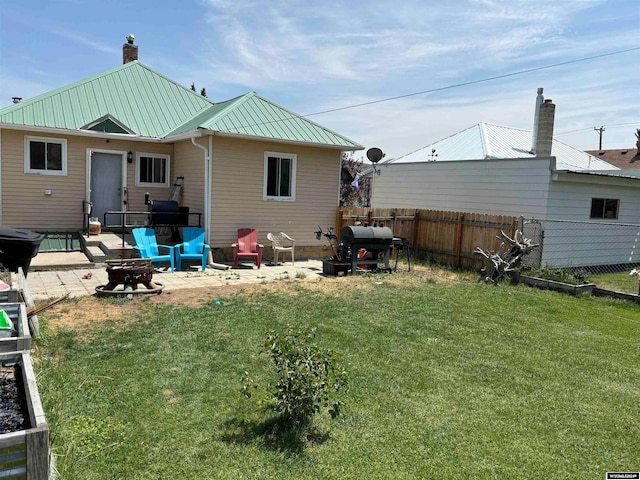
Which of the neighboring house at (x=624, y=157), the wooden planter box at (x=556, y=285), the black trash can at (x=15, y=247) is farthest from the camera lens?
the neighboring house at (x=624, y=157)

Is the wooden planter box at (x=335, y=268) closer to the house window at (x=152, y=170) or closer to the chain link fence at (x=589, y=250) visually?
the chain link fence at (x=589, y=250)

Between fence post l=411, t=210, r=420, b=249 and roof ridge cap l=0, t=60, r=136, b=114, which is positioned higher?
roof ridge cap l=0, t=60, r=136, b=114

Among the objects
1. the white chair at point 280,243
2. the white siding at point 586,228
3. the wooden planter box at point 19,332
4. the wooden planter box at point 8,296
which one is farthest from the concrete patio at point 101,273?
the white siding at point 586,228

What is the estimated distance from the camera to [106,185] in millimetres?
12156

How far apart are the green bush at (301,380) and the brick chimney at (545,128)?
12.7 meters

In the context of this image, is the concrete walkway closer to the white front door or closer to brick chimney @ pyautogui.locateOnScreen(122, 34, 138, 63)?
the white front door

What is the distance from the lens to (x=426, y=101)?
15.4 metres

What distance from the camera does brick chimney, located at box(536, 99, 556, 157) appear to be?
43.4ft

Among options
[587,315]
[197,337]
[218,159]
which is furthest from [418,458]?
[218,159]

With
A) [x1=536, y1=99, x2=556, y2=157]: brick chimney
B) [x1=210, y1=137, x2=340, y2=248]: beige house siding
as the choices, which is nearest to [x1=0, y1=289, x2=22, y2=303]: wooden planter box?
[x1=210, y1=137, x2=340, y2=248]: beige house siding

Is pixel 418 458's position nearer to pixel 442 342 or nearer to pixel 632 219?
pixel 442 342

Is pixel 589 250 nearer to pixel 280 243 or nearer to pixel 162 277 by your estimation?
pixel 280 243

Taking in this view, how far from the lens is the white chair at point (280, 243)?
1080 cm

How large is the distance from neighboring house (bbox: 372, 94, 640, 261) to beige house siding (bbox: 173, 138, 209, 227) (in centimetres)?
689
